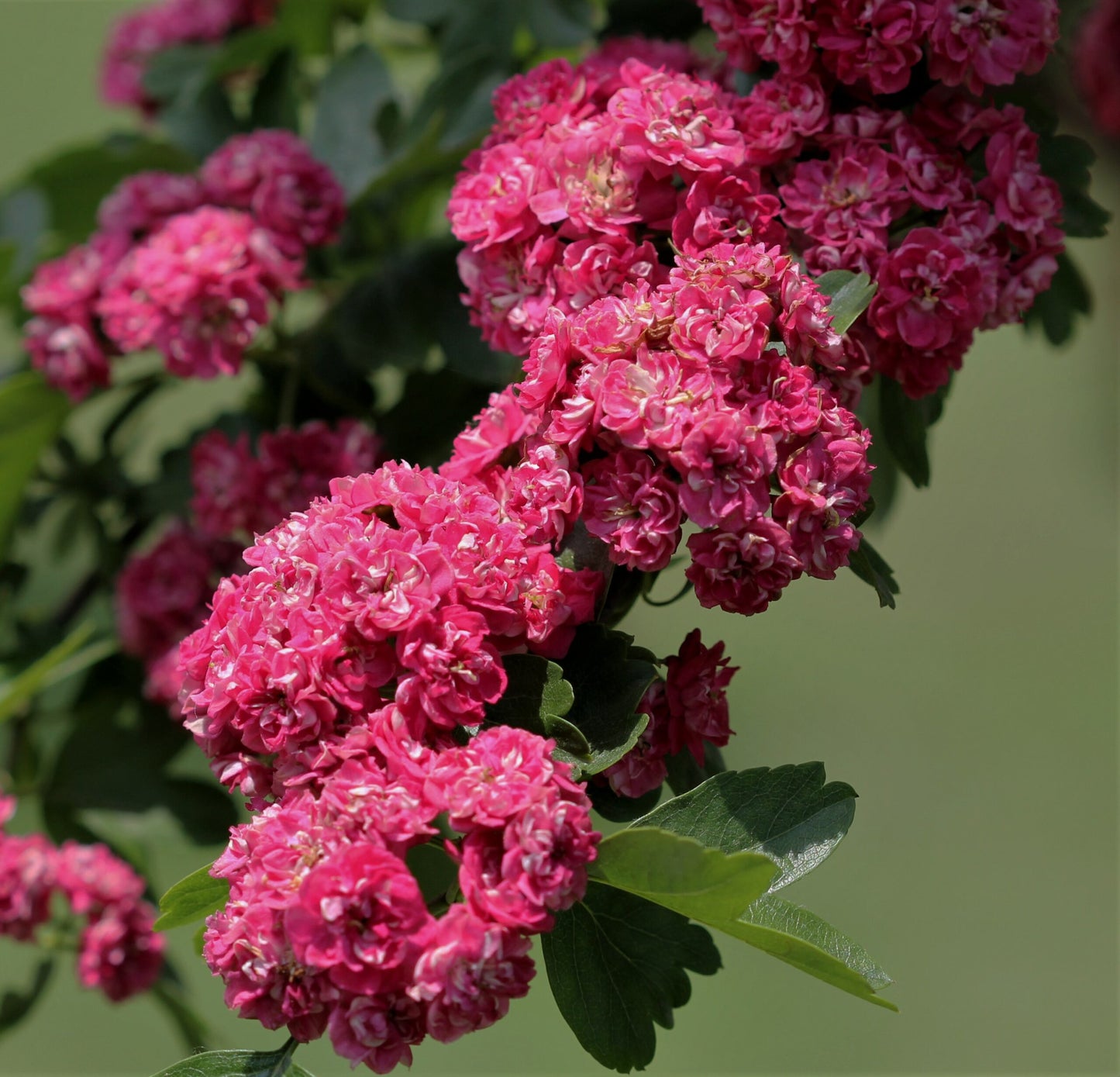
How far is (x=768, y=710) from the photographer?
46.1 inches

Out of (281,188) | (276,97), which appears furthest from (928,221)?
(276,97)

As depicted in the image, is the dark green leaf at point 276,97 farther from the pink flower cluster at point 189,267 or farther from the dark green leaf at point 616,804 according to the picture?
the dark green leaf at point 616,804

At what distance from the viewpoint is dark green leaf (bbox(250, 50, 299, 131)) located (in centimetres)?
91

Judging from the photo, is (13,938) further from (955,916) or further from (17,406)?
(955,916)

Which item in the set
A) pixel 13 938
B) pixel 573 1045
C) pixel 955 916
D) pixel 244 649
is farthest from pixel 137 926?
pixel 955 916

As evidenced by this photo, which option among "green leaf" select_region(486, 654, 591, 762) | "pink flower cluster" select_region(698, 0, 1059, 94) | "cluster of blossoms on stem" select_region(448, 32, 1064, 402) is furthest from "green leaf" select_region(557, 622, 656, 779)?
"pink flower cluster" select_region(698, 0, 1059, 94)

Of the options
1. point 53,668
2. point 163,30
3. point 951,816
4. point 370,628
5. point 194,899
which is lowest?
point 951,816

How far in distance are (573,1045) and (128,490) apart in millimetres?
995

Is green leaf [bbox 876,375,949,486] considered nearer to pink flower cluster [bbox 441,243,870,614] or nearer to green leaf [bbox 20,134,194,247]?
pink flower cluster [bbox 441,243,870,614]

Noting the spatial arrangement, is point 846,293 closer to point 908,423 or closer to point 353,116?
point 908,423

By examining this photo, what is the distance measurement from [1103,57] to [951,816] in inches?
51.0

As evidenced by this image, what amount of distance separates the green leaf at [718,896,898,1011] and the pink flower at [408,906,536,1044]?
0.08 m

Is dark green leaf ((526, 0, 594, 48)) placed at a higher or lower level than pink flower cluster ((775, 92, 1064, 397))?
higher

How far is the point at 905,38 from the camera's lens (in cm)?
51
